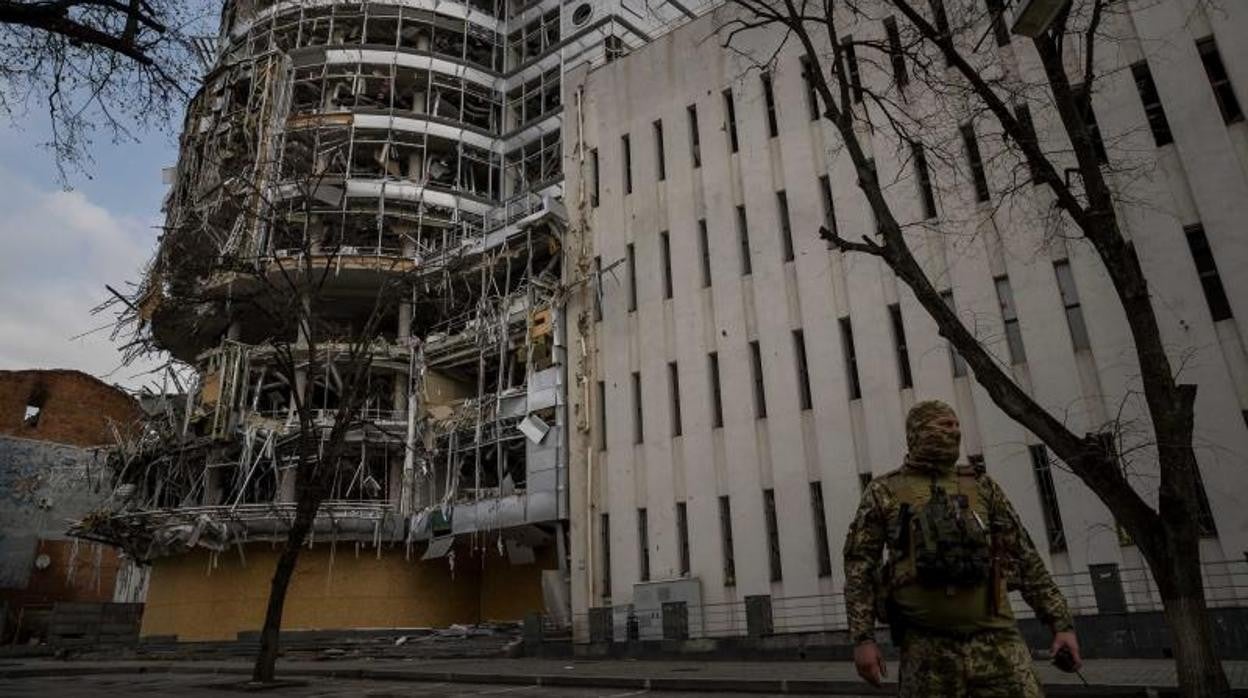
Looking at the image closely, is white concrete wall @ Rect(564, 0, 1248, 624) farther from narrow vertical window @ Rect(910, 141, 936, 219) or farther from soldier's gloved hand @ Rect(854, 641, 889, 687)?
soldier's gloved hand @ Rect(854, 641, 889, 687)

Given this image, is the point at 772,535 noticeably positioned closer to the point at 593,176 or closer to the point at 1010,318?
the point at 1010,318

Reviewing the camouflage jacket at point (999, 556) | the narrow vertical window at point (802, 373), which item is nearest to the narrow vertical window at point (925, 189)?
the narrow vertical window at point (802, 373)

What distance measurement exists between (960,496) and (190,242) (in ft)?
116

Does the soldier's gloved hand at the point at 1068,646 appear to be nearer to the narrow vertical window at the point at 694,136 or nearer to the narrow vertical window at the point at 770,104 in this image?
the narrow vertical window at the point at 770,104

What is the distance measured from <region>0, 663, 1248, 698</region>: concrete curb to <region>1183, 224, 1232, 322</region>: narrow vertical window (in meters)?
8.39

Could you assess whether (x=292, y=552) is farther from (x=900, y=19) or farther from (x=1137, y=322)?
(x=900, y=19)

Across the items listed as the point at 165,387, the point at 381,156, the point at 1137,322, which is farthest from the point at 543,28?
the point at 1137,322

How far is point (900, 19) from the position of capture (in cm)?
1891

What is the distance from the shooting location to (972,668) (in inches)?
133

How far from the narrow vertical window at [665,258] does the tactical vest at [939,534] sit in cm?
1826

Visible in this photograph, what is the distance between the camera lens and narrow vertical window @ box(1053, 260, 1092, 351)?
15523 millimetres

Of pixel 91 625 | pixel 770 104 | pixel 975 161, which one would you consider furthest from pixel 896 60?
pixel 91 625

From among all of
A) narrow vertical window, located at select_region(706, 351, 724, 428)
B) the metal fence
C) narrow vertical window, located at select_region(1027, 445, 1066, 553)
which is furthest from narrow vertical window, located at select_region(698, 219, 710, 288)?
narrow vertical window, located at select_region(1027, 445, 1066, 553)

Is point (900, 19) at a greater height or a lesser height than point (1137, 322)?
greater
